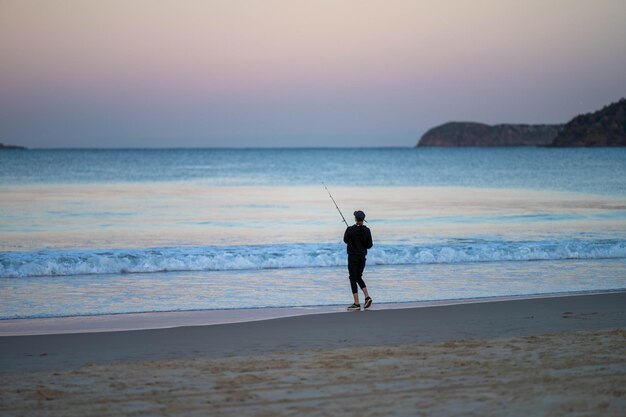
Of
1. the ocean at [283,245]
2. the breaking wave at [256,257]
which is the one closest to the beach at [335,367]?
the ocean at [283,245]

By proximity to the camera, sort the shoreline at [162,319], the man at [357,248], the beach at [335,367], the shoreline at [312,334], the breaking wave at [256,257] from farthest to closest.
A: 1. the breaking wave at [256,257]
2. the man at [357,248]
3. the shoreline at [162,319]
4. the shoreline at [312,334]
5. the beach at [335,367]

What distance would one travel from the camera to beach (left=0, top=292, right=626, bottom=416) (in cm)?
568

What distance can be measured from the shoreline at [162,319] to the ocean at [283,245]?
0.36 metres

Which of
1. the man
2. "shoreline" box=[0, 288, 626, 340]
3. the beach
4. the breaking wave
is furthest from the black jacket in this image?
the breaking wave

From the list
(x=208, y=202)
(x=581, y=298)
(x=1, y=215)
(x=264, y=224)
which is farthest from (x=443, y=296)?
(x=208, y=202)

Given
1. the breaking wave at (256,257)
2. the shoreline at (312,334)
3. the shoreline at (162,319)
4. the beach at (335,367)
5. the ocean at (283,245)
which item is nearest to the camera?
the beach at (335,367)

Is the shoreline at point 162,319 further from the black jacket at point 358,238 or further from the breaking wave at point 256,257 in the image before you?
the breaking wave at point 256,257

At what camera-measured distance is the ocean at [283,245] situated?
12.5 meters

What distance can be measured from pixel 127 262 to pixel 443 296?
720cm

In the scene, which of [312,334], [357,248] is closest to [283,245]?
[357,248]

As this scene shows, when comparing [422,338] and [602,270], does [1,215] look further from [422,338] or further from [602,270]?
[422,338]

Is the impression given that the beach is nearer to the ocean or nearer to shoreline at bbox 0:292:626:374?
shoreline at bbox 0:292:626:374

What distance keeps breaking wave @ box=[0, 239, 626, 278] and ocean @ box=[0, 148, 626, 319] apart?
0.13 feet

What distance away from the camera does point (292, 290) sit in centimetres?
1277
